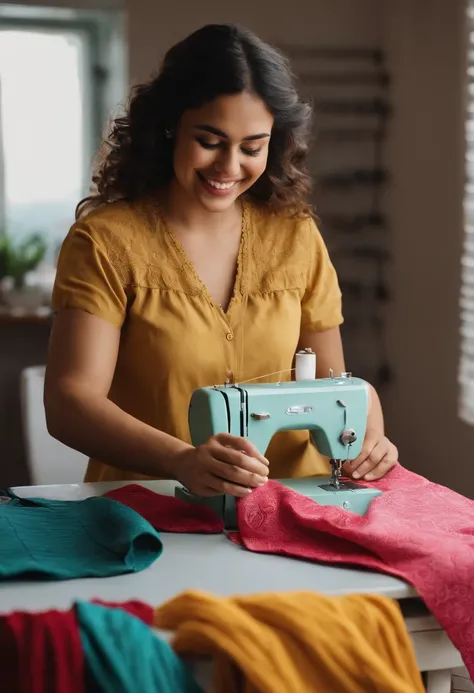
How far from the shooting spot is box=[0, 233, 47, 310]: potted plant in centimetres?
396

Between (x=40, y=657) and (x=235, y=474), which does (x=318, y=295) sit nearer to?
(x=235, y=474)

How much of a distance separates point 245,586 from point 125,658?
0.27m

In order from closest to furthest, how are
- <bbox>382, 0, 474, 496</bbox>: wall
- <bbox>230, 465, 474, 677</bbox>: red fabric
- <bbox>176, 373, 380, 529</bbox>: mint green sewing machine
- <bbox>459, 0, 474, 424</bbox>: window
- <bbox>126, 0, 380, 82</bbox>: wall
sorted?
<bbox>230, 465, 474, 677</bbox>: red fabric
<bbox>176, 373, 380, 529</bbox>: mint green sewing machine
<bbox>459, 0, 474, 424</bbox>: window
<bbox>382, 0, 474, 496</bbox>: wall
<bbox>126, 0, 380, 82</bbox>: wall

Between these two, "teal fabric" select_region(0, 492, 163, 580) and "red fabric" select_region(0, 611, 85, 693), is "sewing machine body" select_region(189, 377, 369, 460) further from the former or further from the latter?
"red fabric" select_region(0, 611, 85, 693)

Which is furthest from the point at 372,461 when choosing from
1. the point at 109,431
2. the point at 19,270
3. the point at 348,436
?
the point at 19,270

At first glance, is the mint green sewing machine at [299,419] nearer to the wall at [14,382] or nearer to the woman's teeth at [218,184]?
the woman's teeth at [218,184]

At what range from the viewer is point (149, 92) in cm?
197

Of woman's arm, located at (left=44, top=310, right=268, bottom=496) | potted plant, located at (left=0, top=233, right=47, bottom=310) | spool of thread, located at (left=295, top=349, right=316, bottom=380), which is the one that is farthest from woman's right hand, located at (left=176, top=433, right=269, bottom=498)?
potted plant, located at (left=0, top=233, right=47, bottom=310)

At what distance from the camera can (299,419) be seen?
1687mm

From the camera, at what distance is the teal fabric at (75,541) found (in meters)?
1.36

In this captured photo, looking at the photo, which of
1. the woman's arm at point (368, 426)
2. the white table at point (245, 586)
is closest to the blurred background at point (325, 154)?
the woman's arm at point (368, 426)

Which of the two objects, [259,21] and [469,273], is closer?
[469,273]

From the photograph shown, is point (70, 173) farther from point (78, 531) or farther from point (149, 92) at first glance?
point (78, 531)

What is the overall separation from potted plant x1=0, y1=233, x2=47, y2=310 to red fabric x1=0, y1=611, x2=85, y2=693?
2.93 metres
